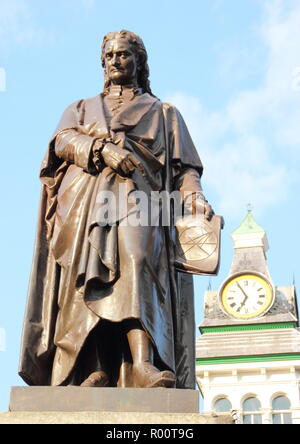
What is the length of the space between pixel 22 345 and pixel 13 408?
74 cm

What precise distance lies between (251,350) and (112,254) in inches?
1775

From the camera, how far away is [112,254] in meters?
6.06

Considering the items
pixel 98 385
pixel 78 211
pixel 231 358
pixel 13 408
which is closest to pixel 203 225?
pixel 78 211

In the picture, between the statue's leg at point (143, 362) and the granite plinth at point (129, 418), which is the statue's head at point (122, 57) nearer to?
the statue's leg at point (143, 362)

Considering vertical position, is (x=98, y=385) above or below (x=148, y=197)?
below

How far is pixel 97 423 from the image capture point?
16.6ft

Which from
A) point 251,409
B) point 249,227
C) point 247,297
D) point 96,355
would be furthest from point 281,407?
point 96,355

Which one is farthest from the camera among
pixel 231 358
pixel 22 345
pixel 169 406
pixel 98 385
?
pixel 231 358

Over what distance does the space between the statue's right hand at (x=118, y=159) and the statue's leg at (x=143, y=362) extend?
3.59ft

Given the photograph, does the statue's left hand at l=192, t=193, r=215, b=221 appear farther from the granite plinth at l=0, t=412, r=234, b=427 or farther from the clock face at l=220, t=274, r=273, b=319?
the clock face at l=220, t=274, r=273, b=319

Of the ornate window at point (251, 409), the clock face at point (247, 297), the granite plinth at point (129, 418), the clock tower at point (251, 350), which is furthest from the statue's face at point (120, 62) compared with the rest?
the clock face at point (247, 297)

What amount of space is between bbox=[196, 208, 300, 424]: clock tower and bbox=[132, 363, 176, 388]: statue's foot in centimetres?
4247

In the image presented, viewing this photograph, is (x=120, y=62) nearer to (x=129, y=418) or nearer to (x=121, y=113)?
(x=121, y=113)
